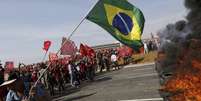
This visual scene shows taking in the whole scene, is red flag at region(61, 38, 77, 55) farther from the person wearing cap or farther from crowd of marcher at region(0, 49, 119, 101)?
the person wearing cap

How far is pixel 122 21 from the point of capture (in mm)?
11281

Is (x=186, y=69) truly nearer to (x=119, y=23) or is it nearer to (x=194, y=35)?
(x=194, y=35)

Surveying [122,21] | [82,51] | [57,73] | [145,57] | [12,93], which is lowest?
[12,93]

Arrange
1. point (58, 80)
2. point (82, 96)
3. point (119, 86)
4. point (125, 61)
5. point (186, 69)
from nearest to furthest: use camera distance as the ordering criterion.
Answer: point (186, 69), point (82, 96), point (119, 86), point (58, 80), point (125, 61)

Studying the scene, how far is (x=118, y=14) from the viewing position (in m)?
11.4

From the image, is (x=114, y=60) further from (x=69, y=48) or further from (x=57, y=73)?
(x=57, y=73)

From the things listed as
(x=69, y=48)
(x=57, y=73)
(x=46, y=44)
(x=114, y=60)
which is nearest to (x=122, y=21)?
(x=57, y=73)

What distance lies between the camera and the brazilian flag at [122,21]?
35.2 feet

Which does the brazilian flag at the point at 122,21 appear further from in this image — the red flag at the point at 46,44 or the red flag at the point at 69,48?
the red flag at the point at 69,48

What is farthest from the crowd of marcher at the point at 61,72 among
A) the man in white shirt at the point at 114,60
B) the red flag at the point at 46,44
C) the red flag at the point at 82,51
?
the red flag at the point at 82,51

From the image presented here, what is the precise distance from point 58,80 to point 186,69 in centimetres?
1424

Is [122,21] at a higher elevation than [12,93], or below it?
higher

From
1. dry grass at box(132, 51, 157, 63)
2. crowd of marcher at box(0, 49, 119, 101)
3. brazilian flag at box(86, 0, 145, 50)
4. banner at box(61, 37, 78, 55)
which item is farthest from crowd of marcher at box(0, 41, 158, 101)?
brazilian flag at box(86, 0, 145, 50)

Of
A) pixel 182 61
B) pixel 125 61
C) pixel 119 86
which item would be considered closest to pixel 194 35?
pixel 182 61
